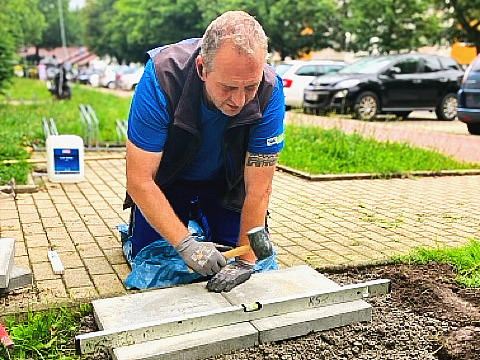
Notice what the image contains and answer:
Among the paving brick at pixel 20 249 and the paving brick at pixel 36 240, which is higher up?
the paving brick at pixel 20 249

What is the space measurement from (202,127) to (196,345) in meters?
1.12

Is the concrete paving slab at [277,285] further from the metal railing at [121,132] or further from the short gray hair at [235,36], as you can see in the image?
the metal railing at [121,132]

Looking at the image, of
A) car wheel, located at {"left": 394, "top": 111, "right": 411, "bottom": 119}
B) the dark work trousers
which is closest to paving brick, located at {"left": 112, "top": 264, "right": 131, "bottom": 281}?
the dark work trousers

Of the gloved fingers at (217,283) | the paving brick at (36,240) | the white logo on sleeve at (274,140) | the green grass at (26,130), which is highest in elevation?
the white logo on sleeve at (274,140)

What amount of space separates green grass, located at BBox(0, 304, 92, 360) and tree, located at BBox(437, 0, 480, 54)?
1073 inches

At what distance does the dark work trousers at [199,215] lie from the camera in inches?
145

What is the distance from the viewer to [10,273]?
11.3 ft

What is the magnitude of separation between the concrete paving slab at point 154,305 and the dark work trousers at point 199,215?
0.56m

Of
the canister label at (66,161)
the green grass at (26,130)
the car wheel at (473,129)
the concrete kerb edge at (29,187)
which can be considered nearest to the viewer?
the concrete kerb edge at (29,187)

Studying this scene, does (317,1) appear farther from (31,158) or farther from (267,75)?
(267,75)

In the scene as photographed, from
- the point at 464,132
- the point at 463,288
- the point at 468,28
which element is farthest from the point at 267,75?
the point at 468,28

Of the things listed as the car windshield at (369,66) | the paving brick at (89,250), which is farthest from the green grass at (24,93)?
the paving brick at (89,250)

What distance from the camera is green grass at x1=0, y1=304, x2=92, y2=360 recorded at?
278cm

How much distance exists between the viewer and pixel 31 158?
8211mm
